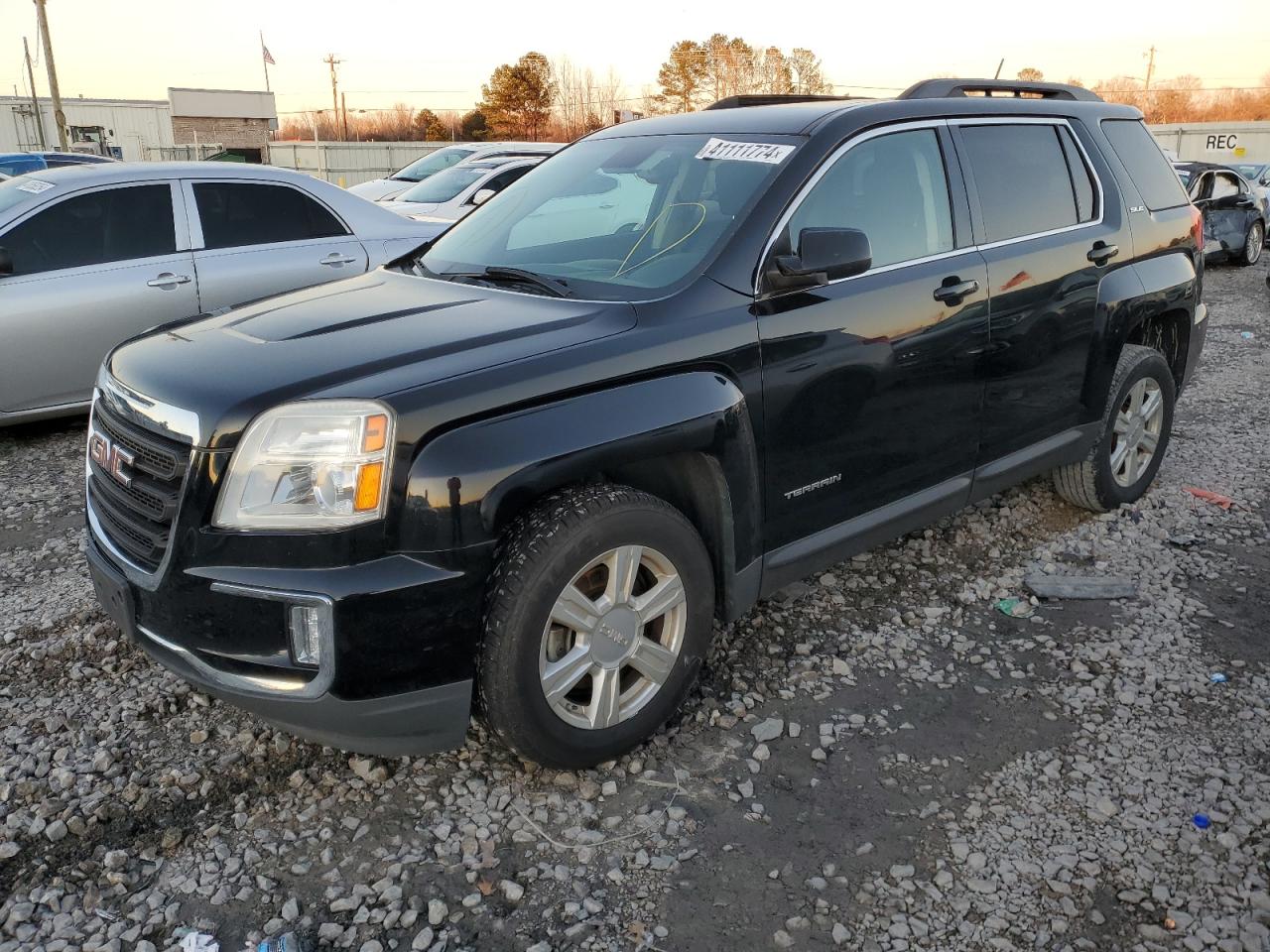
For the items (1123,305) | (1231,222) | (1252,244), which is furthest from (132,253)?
(1252,244)

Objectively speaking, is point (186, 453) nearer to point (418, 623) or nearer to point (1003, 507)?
point (418, 623)

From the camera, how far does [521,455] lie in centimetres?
256

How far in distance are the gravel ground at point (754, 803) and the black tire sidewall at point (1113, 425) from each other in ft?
2.59

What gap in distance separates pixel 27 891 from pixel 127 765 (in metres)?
0.52

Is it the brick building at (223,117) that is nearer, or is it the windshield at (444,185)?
the windshield at (444,185)

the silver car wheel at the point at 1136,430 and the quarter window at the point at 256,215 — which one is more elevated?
the quarter window at the point at 256,215

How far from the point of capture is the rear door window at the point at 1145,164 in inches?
188

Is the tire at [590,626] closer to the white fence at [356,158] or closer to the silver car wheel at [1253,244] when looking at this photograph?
the silver car wheel at [1253,244]

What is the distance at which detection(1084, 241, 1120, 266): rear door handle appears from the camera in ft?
14.2

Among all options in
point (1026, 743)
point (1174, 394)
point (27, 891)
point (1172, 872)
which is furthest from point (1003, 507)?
point (27, 891)

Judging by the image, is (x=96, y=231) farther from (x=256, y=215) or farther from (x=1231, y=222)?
(x=1231, y=222)

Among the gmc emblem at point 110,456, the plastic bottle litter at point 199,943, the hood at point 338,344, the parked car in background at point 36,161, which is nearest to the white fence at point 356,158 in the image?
the parked car in background at point 36,161

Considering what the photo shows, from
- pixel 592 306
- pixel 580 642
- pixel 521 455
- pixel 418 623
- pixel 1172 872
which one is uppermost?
pixel 592 306

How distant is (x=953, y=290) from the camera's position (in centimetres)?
367
